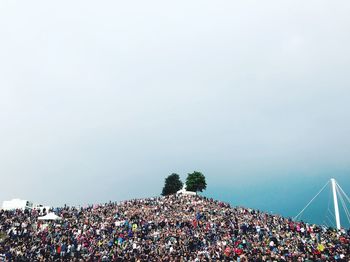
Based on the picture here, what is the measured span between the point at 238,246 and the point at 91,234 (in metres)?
16.2

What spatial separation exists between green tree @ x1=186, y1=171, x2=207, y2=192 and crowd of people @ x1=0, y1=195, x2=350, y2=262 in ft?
124

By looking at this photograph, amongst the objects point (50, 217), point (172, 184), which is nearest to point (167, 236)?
point (50, 217)

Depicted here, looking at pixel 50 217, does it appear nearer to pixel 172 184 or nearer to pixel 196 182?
pixel 196 182

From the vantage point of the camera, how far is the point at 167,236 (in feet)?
134

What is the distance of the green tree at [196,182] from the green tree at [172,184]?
20.3 feet

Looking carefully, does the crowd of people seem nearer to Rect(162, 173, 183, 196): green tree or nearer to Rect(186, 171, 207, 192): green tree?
Rect(186, 171, 207, 192): green tree

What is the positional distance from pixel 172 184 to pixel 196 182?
8849 millimetres

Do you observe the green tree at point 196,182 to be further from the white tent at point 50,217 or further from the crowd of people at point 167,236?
the white tent at point 50,217

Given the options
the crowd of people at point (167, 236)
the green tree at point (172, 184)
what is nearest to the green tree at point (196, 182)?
the green tree at point (172, 184)

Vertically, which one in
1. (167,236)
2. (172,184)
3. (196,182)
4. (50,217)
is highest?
(172,184)

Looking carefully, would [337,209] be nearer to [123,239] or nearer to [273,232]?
[273,232]

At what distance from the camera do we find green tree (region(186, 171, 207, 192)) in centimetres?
9112

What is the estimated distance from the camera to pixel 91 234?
43.5 meters

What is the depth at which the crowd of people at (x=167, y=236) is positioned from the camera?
114ft
